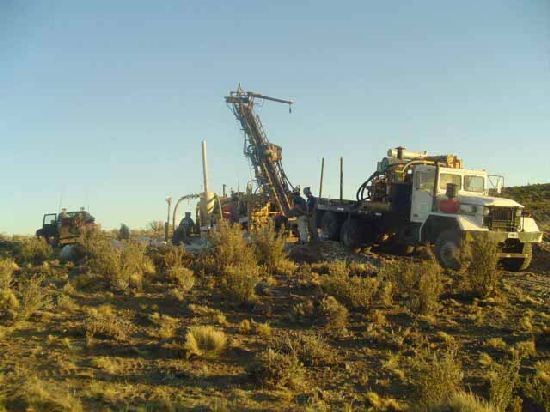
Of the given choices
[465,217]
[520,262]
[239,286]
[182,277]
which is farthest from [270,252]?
[520,262]

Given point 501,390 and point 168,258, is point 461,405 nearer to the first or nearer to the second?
point 501,390

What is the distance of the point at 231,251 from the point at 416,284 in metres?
4.11

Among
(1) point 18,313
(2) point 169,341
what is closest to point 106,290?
(1) point 18,313

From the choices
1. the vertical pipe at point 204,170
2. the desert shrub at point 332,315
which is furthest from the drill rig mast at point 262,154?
the desert shrub at point 332,315

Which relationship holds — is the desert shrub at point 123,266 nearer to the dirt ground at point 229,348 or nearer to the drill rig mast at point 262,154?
the dirt ground at point 229,348

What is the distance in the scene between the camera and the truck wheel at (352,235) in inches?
687

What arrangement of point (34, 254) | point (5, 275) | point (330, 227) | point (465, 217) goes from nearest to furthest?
point (5, 275), point (465, 217), point (34, 254), point (330, 227)

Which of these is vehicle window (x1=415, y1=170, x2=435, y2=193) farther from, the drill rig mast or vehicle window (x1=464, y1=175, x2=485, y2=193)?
the drill rig mast

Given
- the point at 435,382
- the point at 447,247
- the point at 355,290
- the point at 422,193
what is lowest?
the point at 435,382

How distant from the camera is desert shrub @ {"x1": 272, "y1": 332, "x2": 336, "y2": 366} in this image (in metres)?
6.99

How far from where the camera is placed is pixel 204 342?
750 cm

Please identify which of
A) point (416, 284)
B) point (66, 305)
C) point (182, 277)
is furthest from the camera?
point (182, 277)

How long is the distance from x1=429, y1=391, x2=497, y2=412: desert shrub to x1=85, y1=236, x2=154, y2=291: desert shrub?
280 inches

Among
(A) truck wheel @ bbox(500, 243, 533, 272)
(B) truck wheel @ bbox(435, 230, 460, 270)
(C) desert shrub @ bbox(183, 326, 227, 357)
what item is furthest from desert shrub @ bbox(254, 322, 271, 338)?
(A) truck wheel @ bbox(500, 243, 533, 272)
